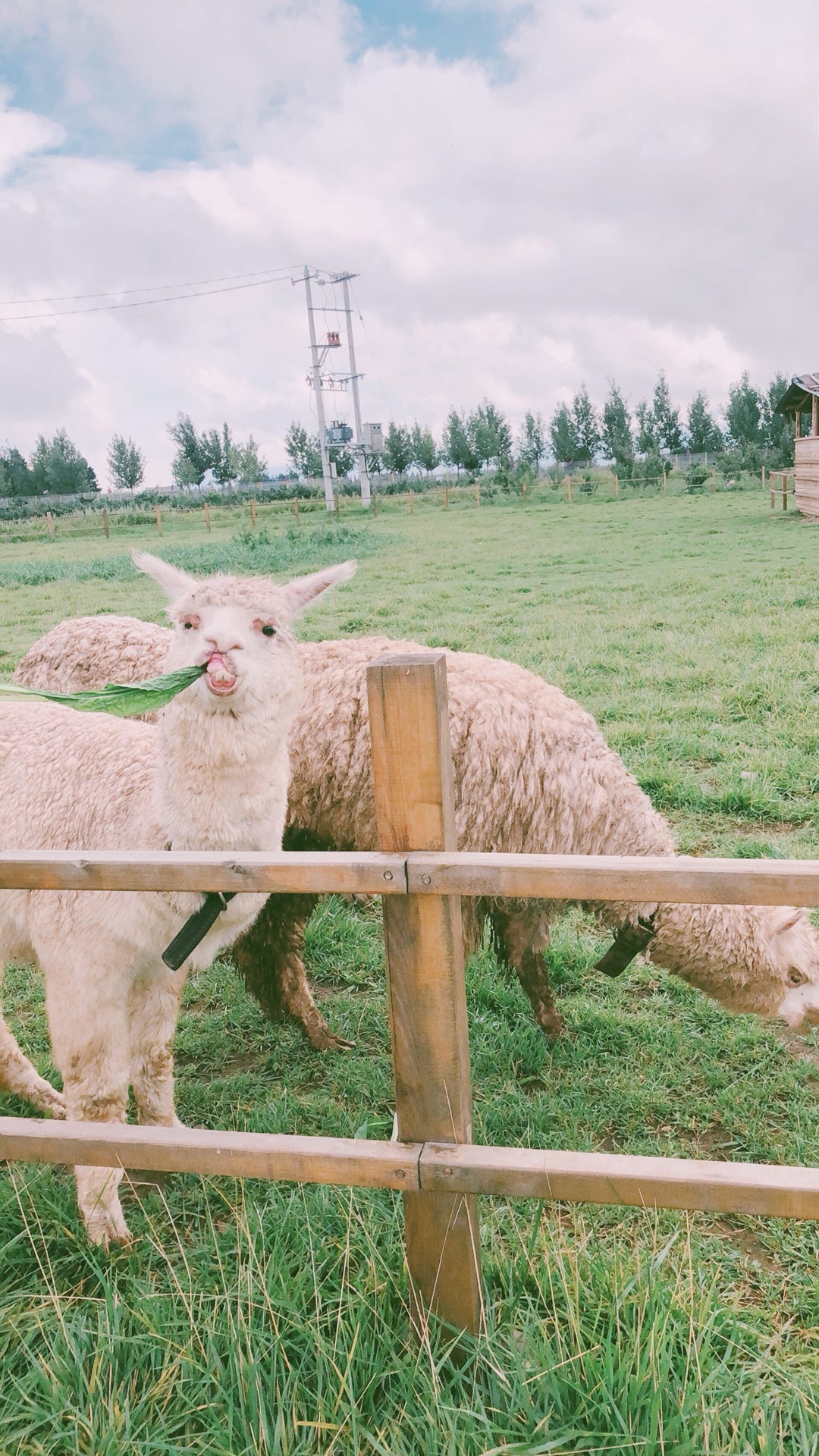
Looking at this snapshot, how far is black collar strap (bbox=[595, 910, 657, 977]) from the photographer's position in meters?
3.11

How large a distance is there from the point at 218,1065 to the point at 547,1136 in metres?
1.25

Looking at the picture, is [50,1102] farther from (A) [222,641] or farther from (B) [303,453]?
(B) [303,453]

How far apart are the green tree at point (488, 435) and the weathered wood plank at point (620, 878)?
230 ft

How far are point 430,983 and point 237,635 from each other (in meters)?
0.96

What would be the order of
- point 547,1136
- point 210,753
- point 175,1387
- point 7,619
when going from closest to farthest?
point 175,1387 < point 210,753 < point 547,1136 < point 7,619

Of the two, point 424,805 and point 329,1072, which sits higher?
point 424,805

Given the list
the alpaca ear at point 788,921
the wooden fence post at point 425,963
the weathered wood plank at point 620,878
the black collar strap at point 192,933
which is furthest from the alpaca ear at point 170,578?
the alpaca ear at point 788,921

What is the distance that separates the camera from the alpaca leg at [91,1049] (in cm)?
234

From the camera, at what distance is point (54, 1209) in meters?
2.34

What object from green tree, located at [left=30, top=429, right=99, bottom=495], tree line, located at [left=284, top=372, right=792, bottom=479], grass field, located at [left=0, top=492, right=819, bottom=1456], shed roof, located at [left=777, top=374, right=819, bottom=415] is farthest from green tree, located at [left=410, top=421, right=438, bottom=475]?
grass field, located at [left=0, top=492, right=819, bottom=1456]

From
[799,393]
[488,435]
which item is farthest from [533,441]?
[799,393]

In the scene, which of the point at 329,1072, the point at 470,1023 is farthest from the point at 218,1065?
the point at 470,1023

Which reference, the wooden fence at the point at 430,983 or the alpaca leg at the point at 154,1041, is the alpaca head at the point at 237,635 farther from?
the alpaca leg at the point at 154,1041

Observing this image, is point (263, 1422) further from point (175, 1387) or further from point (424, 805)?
point (424, 805)
